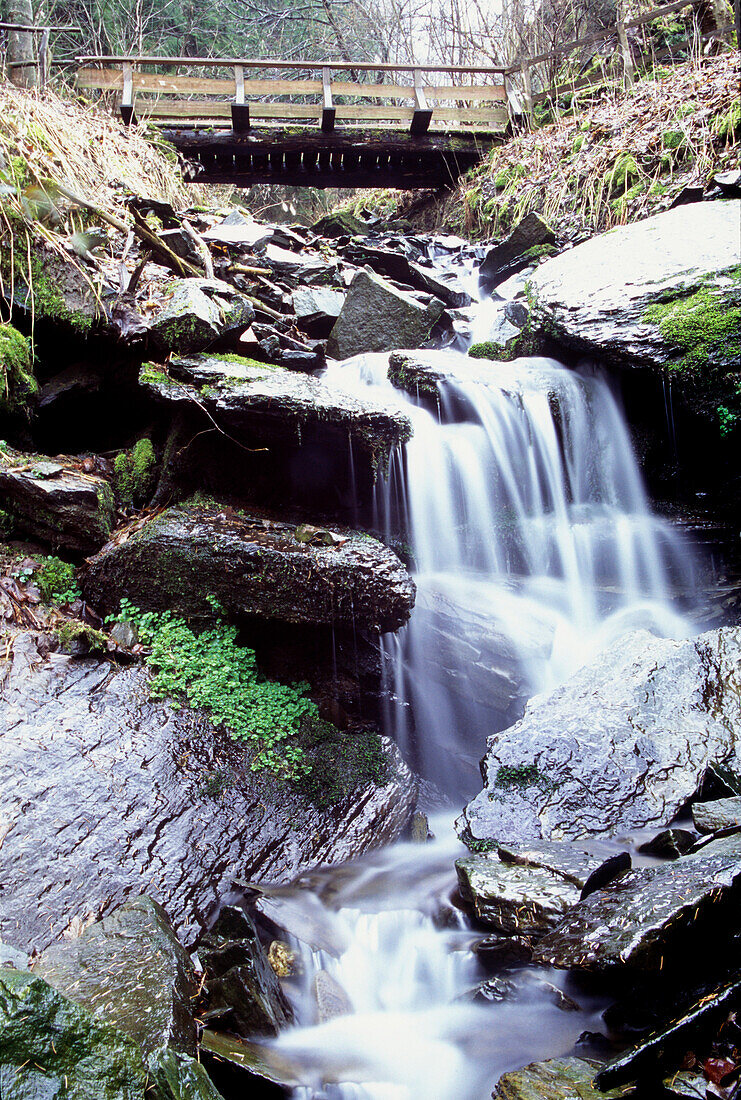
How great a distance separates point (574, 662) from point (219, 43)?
65.2 ft

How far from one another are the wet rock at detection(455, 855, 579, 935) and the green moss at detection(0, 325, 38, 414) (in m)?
3.93

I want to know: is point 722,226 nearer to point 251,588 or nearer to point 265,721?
point 251,588

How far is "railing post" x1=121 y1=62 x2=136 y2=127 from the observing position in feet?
34.6

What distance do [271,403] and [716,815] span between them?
131 inches

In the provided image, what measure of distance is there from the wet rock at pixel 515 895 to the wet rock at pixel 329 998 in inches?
25.8

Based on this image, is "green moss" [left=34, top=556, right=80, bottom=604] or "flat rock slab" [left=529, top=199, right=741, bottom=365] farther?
"flat rock slab" [left=529, top=199, right=741, bottom=365]

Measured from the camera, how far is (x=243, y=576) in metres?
4.00

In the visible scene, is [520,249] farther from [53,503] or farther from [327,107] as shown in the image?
[53,503]

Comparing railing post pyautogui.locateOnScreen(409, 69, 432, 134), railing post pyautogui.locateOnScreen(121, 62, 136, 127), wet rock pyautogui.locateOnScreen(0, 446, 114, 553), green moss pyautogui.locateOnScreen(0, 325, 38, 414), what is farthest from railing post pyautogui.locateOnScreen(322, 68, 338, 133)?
wet rock pyautogui.locateOnScreen(0, 446, 114, 553)

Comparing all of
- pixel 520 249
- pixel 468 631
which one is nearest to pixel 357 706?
pixel 468 631

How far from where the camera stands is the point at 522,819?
11.3ft

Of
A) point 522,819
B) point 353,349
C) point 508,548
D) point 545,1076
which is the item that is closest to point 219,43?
point 353,349

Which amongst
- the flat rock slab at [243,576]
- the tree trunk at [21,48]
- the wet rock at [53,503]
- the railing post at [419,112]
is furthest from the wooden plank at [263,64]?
the flat rock slab at [243,576]

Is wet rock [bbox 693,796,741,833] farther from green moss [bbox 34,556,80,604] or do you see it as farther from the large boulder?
green moss [bbox 34,556,80,604]
